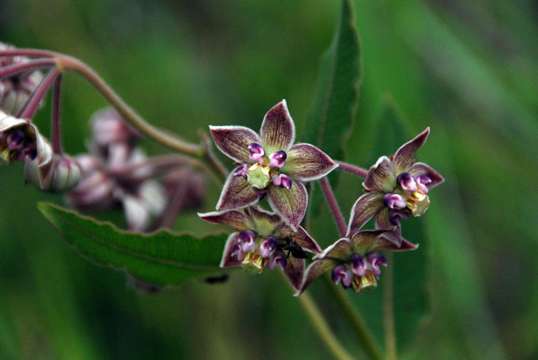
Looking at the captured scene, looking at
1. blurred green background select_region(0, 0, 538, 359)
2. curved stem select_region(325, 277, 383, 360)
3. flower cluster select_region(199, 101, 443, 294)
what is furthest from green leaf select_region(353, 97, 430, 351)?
flower cluster select_region(199, 101, 443, 294)

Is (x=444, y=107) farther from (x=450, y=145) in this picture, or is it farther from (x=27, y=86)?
(x=27, y=86)

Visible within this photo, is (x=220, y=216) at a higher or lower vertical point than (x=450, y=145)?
higher

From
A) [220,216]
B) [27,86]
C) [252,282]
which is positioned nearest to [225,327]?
[252,282]

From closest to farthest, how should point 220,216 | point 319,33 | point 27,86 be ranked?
1. point 220,216
2. point 27,86
3. point 319,33

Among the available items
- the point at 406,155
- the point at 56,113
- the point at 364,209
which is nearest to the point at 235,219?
the point at 364,209

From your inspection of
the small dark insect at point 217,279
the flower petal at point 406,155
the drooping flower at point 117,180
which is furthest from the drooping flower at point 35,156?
the flower petal at point 406,155
